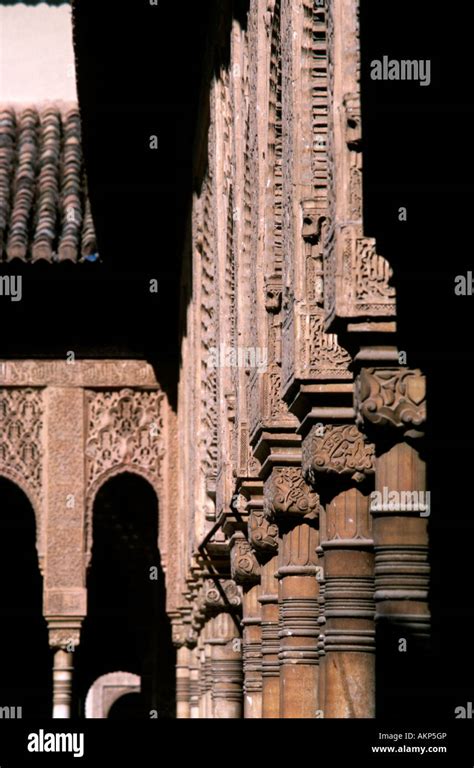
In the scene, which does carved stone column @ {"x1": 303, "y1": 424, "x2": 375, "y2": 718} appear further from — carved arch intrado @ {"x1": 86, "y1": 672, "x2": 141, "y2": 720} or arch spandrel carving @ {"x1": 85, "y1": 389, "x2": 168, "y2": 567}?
carved arch intrado @ {"x1": 86, "y1": 672, "x2": 141, "y2": 720}

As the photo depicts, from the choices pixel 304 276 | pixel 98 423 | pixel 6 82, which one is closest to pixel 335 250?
pixel 304 276

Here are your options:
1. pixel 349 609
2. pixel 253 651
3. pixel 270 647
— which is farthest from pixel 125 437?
pixel 349 609

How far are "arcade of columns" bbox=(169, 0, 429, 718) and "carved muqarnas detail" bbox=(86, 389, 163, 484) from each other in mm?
5615

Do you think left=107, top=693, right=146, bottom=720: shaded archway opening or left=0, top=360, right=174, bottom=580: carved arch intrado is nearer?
left=0, top=360, right=174, bottom=580: carved arch intrado

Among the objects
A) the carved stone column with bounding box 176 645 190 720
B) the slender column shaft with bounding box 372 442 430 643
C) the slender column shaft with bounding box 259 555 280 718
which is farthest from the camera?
the carved stone column with bounding box 176 645 190 720

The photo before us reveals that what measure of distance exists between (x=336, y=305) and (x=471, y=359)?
18.3 inches

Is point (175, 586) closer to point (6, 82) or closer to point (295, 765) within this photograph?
point (6, 82)

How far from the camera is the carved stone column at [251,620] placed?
39.7 ft

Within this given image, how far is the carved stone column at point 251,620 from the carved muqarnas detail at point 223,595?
11.3ft

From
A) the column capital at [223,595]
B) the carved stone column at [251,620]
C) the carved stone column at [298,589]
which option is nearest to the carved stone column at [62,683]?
the column capital at [223,595]

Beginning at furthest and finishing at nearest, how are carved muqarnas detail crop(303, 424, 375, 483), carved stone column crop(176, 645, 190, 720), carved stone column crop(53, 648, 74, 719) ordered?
carved stone column crop(176, 645, 190, 720)
carved stone column crop(53, 648, 74, 719)
carved muqarnas detail crop(303, 424, 375, 483)

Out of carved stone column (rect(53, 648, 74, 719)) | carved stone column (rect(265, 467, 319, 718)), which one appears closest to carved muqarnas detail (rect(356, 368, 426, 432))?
carved stone column (rect(265, 467, 319, 718))

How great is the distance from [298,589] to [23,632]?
1966 centimetres

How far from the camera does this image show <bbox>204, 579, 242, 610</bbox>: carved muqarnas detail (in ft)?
52.2
